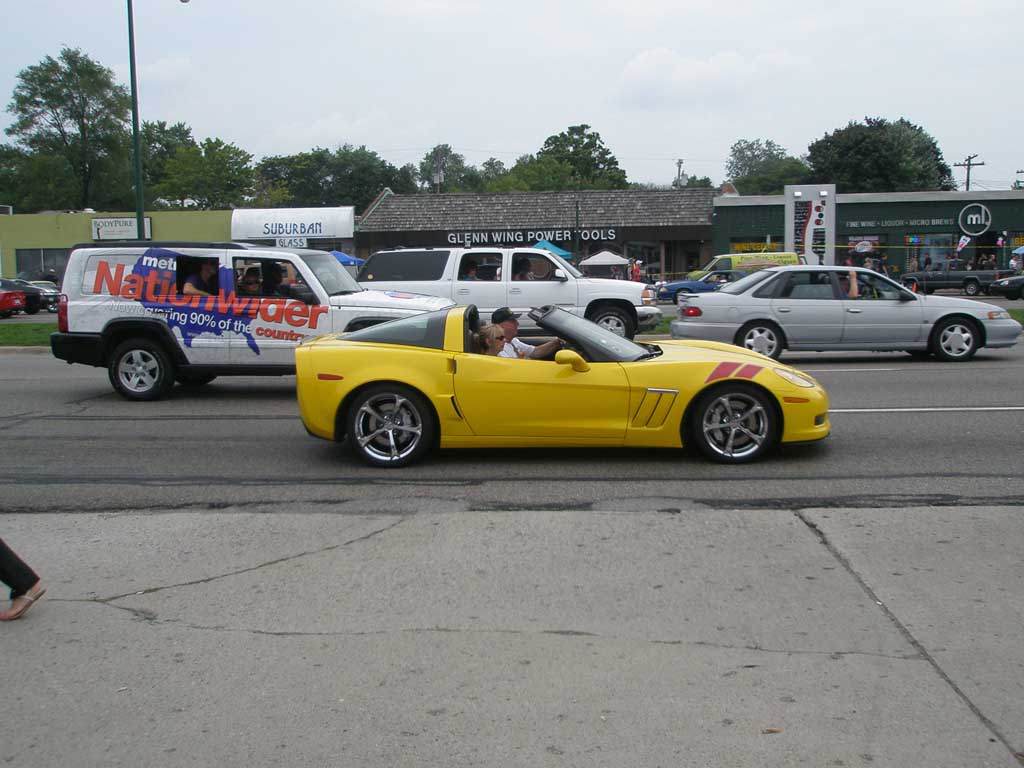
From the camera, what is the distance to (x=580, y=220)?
164 feet

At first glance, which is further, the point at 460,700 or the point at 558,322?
the point at 558,322

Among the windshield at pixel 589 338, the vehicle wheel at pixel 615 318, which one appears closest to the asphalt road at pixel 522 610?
the windshield at pixel 589 338

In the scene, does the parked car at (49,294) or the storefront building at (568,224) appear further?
the storefront building at (568,224)

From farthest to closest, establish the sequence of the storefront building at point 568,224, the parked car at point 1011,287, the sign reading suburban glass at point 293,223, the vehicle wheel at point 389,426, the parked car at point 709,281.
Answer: the storefront building at point 568,224 < the sign reading suburban glass at point 293,223 < the parked car at point 1011,287 < the parked car at point 709,281 < the vehicle wheel at point 389,426

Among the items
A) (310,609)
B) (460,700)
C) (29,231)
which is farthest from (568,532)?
(29,231)

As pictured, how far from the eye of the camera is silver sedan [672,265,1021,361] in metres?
14.4

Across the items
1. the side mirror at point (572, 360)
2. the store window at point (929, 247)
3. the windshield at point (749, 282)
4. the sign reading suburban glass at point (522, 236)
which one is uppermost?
the sign reading suburban glass at point (522, 236)

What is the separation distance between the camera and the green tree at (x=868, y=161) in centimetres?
7356

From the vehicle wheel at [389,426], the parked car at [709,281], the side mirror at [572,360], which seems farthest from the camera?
the parked car at [709,281]

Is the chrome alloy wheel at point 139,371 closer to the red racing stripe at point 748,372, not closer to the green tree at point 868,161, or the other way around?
the red racing stripe at point 748,372

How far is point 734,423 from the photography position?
770 cm

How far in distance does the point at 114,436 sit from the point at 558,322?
4600mm

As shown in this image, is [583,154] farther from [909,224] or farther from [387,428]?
[387,428]

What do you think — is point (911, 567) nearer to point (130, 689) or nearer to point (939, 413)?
point (130, 689)
